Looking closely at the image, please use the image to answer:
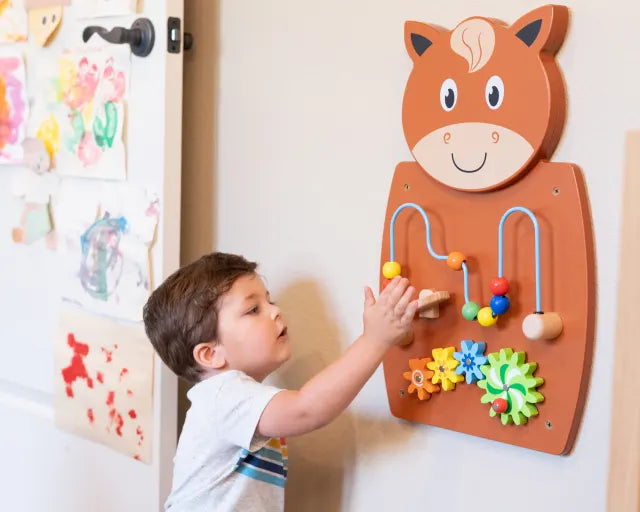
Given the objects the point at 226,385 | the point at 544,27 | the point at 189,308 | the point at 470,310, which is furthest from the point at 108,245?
the point at 544,27

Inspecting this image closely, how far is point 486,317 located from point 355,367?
0.16 m

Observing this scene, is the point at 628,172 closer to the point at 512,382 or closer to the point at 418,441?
the point at 512,382

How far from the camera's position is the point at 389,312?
984 millimetres

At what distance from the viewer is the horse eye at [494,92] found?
0.93m

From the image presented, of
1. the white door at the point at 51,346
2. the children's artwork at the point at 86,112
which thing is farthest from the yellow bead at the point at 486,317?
the children's artwork at the point at 86,112

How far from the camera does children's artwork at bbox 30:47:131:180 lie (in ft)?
4.28

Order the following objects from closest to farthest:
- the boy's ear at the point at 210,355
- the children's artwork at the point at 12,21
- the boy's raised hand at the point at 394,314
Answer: the boy's raised hand at the point at 394,314 → the boy's ear at the point at 210,355 → the children's artwork at the point at 12,21

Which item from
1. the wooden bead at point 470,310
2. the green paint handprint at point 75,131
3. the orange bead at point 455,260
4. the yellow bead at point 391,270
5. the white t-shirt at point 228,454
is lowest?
the white t-shirt at point 228,454

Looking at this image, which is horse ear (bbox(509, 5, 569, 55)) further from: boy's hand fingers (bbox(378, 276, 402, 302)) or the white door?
the white door

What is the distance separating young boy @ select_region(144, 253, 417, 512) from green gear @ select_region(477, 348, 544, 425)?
11 centimetres

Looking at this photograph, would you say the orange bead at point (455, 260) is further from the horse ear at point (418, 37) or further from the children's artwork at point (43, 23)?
the children's artwork at point (43, 23)

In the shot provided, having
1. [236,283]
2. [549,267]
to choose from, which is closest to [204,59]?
[236,283]

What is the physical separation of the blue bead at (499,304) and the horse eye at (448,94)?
215mm

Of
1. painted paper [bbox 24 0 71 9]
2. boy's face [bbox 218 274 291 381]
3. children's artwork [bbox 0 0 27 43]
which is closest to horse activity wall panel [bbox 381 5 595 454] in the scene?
boy's face [bbox 218 274 291 381]
